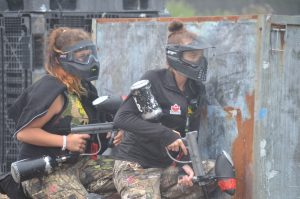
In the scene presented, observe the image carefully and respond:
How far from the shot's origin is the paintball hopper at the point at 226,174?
185 inches

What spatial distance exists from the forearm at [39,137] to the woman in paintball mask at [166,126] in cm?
→ 45

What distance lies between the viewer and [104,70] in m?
5.98

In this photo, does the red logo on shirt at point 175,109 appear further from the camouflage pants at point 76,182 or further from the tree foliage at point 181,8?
the tree foliage at point 181,8

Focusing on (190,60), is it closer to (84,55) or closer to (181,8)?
(84,55)

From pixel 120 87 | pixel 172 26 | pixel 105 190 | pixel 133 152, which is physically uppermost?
pixel 172 26

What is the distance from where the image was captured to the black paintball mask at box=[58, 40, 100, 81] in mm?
4918

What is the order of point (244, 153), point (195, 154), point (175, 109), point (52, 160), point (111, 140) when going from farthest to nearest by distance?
point (111, 140)
point (244, 153)
point (175, 109)
point (52, 160)
point (195, 154)

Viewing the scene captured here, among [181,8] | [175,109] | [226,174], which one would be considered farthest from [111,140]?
[181,8]

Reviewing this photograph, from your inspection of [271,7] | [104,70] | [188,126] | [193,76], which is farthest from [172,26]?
[271,7]

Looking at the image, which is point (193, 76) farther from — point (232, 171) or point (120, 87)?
point (120, 87)

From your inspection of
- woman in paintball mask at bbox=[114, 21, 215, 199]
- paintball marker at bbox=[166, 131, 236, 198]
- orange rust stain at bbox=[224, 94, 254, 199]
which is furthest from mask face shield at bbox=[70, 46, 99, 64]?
orange rust stain at bbox=[224, 94, 254, 199]

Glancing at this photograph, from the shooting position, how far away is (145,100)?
15.7 feet

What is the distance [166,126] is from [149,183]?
453 mm

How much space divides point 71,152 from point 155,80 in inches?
32.2
